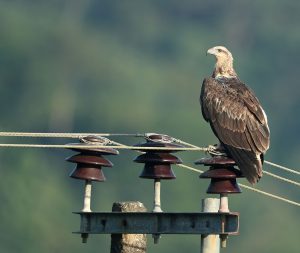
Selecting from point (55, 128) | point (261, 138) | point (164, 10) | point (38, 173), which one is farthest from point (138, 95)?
point (261, 138)

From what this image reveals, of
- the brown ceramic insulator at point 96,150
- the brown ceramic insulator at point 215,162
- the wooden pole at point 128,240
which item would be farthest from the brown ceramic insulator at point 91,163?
the brown ceramic insulator at point 215,162

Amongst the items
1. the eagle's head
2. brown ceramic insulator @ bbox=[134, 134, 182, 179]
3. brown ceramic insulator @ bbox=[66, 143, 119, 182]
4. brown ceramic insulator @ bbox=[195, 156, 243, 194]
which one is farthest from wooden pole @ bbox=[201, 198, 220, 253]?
the eagle's head

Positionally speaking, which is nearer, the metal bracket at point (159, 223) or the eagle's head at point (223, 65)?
the metal bracket at point (159, 223)

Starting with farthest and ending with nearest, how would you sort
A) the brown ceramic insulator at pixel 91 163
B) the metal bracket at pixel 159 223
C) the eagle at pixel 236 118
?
1. the eagle at pixel 236 118
2. the brown ceramic insulator at pixel 91 163
3. the metal bracket at pixel 159 223

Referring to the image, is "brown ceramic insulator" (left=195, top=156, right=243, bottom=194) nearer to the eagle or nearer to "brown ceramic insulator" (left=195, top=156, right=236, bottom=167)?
"brown ceramic insulator" (left=195, top=156, right=236, bottom=167)

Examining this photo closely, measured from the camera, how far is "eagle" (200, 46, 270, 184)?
21938 mm

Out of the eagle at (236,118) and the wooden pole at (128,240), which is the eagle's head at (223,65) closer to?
the eagle at (236,118)

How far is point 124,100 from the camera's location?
274 feet

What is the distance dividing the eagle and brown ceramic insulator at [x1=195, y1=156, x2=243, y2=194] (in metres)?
0.90

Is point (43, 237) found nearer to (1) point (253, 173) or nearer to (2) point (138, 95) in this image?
(2) point (138, 95)

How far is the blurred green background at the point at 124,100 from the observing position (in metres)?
68.1

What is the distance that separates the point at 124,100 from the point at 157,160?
2520 inches

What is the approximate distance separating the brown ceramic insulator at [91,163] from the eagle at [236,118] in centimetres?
189

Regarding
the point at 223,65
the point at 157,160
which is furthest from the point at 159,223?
the point at 223,65
